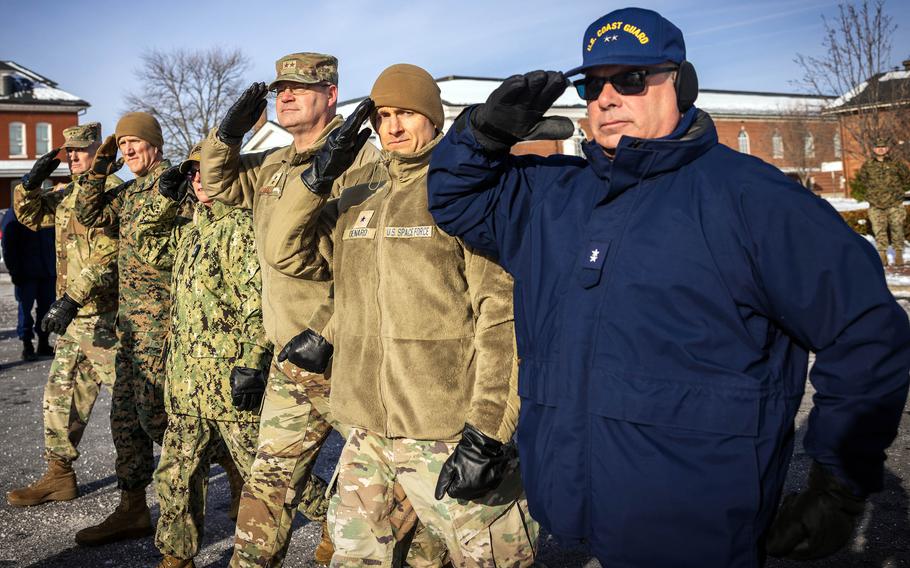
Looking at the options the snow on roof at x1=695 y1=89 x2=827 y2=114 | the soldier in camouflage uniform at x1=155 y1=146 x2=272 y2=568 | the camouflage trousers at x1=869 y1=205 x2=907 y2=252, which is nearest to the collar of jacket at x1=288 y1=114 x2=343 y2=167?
the soldier in camouflage uniform at x1=155 y1=146 x2=272 y2=568

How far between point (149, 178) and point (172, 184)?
0.54m

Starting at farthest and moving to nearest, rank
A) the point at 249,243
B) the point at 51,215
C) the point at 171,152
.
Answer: the point at 171,152 < the point at 51,215 < the point at 249,243

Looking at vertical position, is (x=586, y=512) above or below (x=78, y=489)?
above

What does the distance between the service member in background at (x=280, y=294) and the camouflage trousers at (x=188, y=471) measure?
0.34 metres

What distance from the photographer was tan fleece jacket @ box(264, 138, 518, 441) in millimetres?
2873

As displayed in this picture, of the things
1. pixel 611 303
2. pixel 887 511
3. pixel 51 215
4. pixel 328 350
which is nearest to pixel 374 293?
pixel 328 350

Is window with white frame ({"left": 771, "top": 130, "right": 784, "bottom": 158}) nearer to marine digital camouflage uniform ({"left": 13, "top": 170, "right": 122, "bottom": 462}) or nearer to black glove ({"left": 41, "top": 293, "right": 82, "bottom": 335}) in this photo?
marine digital camouflage uniform ({"left": 13, "top": 170, "right": 122, "bottom": 462})

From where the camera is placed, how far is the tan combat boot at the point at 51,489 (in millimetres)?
5309

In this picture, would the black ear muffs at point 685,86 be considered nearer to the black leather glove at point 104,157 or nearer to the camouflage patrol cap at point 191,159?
the camouflage patrol cap at point 191,159

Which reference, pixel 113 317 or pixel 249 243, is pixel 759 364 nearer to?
pixel 249 243

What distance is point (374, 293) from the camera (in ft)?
9.99

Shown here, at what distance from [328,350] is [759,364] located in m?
1.96

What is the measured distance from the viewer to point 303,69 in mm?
3924

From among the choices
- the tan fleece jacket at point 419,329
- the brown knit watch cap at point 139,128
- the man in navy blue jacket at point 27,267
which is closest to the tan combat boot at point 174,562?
the tan fleece jacket at point 419,329
